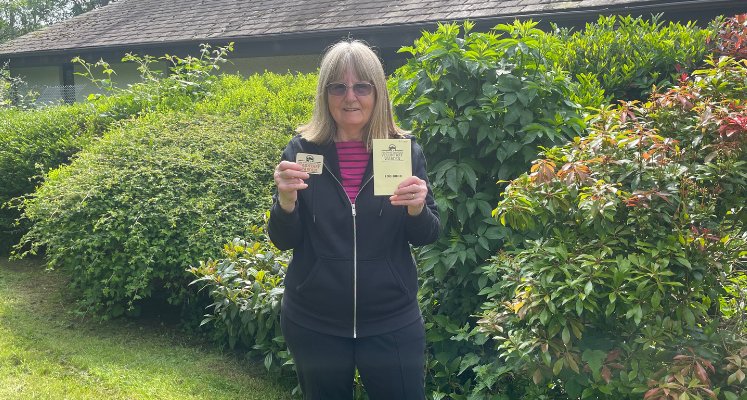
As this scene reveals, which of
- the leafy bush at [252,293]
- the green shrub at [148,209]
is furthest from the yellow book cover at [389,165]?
the green shrub at [148,209]

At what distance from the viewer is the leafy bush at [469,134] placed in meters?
3.05

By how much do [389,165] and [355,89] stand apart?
0.35 meters

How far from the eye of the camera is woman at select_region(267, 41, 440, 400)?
83.0 inches

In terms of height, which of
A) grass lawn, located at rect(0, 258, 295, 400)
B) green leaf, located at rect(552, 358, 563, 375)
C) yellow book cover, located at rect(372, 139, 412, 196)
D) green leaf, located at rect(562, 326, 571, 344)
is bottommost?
grass lawn, located at rect(0, 258, 295, 400)

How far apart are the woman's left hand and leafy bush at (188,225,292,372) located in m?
1.80

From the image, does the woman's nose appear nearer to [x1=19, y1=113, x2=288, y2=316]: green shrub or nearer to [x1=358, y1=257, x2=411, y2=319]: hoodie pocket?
[x1=358, y1=257, x2=411, y2=319]: hoodie pocket

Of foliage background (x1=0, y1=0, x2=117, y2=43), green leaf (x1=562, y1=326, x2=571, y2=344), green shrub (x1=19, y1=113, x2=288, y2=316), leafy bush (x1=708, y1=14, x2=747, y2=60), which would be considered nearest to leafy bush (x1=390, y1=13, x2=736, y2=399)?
green leaf (x1=562, y1=326, x2=571, y2=344)

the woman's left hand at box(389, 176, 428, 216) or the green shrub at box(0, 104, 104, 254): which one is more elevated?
the woman's left hand at box(389, 176, 428, 216)

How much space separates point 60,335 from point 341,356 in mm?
3707

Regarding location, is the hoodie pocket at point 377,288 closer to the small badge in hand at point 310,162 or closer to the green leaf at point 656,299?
the small badge in hand at point 310,162

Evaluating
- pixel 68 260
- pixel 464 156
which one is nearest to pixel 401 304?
pixel 464 156

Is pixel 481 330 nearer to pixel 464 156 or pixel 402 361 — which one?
pixel 402 361

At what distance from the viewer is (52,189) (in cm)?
518

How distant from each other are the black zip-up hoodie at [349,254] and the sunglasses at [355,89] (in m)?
0.27
